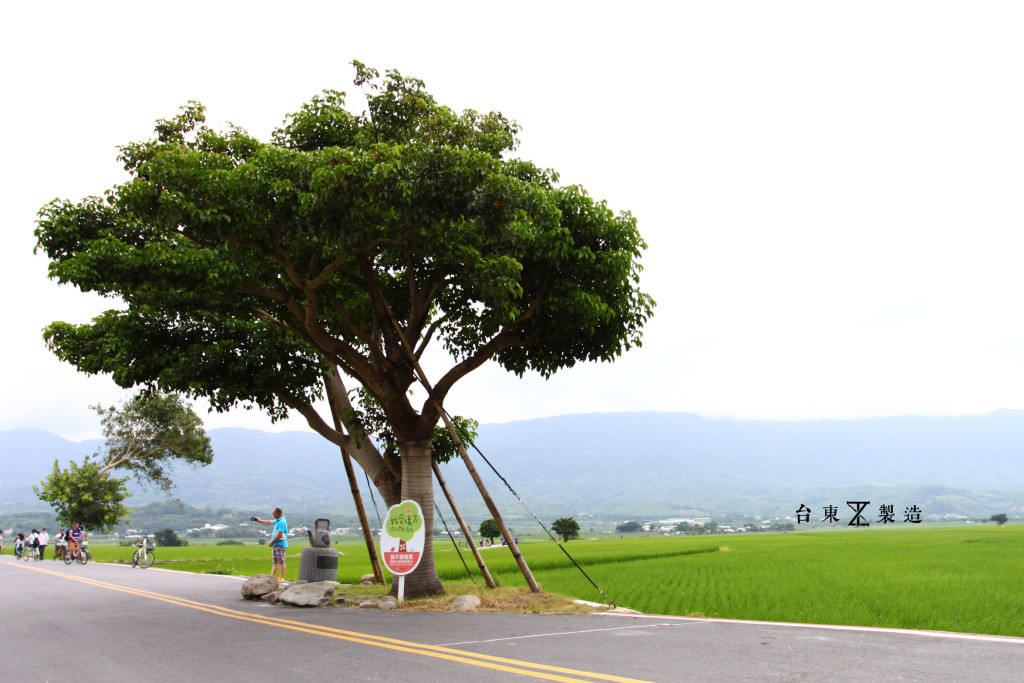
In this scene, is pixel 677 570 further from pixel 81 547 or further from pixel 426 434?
pixel 81 547

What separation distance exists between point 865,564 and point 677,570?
6610 mm

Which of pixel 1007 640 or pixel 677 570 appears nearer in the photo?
pixel 1007 640

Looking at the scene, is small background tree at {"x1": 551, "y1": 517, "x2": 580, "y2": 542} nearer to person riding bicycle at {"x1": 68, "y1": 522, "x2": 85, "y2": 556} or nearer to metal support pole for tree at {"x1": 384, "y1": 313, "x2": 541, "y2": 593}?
→ person riding bicycle at {"x1": 68, "y1": 522, "x2": 85, "y2": 556}

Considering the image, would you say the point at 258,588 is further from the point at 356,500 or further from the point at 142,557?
the point at 142,557

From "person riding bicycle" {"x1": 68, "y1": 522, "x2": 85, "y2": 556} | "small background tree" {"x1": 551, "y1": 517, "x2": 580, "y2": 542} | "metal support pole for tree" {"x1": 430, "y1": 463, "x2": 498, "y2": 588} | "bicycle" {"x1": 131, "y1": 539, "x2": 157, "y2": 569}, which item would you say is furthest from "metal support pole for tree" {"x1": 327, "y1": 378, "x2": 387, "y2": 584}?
"small background tree" {"x1": 551, "y1": 517, "x2": 580, "y2": 542}

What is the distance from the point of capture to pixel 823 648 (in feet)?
26.1

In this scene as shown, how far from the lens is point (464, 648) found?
8.31m

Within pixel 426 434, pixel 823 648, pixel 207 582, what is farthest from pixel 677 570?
pixel 823 648

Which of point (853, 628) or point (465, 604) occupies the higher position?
point (853, 628)

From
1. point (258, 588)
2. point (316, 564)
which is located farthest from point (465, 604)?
point (316, 564)

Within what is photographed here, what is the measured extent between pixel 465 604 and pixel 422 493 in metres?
2.70

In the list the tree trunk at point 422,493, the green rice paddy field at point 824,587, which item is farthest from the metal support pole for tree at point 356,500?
the green rice paddy field at point 824,587

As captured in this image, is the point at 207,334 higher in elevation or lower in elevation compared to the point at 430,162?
lower

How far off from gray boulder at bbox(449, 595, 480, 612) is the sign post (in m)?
1.15
